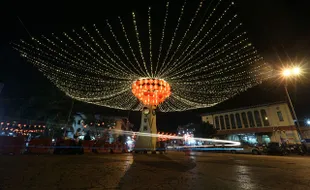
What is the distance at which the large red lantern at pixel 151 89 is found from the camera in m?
13.5

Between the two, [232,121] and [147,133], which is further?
[232,121]

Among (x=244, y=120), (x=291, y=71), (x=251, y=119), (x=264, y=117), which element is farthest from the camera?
(x=244, y=120)

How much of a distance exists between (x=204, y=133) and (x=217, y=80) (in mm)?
20630

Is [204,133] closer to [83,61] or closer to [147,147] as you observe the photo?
[147,147]

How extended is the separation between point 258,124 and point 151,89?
28.0 m

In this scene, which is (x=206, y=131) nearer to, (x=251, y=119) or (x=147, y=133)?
(x=251, y=119)

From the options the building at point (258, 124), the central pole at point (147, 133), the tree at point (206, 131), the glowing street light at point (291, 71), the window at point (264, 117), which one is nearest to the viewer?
the glowing street light at point (291, 71)

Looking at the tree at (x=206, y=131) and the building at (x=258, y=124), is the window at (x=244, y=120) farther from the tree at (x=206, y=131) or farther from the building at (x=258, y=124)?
the tree at (x=206, y=131)

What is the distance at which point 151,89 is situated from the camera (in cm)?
1355

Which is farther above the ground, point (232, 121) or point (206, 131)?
point (232, 121)

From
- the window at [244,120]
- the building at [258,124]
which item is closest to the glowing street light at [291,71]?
the building at [258,124]

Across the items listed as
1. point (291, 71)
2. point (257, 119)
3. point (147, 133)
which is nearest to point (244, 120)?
point (257, 119)

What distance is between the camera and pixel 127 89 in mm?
15773

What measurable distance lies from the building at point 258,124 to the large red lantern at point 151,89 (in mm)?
25527
